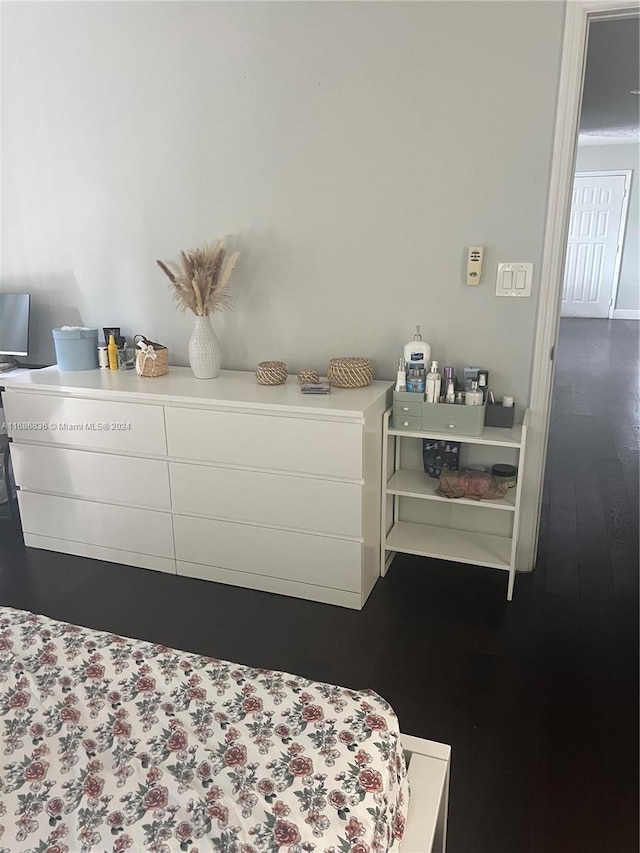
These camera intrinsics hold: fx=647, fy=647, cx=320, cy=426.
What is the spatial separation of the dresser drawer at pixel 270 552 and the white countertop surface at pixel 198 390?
1.66ft

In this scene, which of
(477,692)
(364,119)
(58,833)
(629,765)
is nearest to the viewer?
(58,833)

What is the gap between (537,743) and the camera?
1856 mm

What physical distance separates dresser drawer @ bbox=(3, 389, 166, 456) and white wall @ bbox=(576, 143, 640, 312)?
24.7 feet

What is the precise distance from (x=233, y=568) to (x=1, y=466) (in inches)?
70.6

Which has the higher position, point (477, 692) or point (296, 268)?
point (296, 268)

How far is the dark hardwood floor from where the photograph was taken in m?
1.68

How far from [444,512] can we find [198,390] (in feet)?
3.81

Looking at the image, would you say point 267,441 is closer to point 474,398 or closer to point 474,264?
point 474,398

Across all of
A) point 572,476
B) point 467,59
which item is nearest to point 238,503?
point 467,59

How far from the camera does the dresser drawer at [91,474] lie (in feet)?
8.66

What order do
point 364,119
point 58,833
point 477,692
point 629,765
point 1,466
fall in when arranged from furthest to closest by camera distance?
point 1,466, point 364,119, point 477,692, point 629,765, point 58,833

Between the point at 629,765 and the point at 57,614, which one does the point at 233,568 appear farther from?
the point at 629,765

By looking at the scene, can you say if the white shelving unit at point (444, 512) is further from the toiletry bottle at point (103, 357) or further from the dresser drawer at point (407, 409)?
the toiletry bottle at point (103, 357)

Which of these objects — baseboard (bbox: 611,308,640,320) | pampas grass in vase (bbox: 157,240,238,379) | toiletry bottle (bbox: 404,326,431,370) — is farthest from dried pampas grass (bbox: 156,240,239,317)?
baseboard (bbox: 611,308,640,320)
